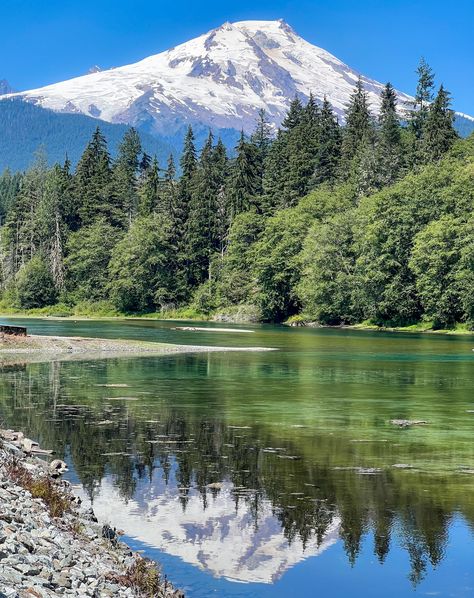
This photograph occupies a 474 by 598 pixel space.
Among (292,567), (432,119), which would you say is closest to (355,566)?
(292,567)

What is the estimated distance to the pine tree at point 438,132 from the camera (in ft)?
474

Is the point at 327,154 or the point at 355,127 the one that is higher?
the point at 355,127

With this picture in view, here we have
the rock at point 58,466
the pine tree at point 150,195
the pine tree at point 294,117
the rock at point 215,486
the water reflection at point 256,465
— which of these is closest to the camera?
the water reflection at point 256,465

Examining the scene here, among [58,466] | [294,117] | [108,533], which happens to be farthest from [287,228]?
[108,533]

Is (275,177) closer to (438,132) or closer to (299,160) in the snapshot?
(299,160)

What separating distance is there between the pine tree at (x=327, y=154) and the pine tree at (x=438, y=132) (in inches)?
798

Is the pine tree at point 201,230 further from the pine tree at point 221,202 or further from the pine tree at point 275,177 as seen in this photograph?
the pine tree at point 275,177

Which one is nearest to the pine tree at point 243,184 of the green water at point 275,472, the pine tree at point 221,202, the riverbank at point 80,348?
the pine tree at point 221,202

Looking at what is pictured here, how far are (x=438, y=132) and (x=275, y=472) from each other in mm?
131842

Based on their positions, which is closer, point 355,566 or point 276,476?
point 355,566

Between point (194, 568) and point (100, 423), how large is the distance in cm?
1561

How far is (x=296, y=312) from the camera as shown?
14262 cm

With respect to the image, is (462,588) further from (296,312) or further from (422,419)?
(296,312)

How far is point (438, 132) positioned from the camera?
148 meters
